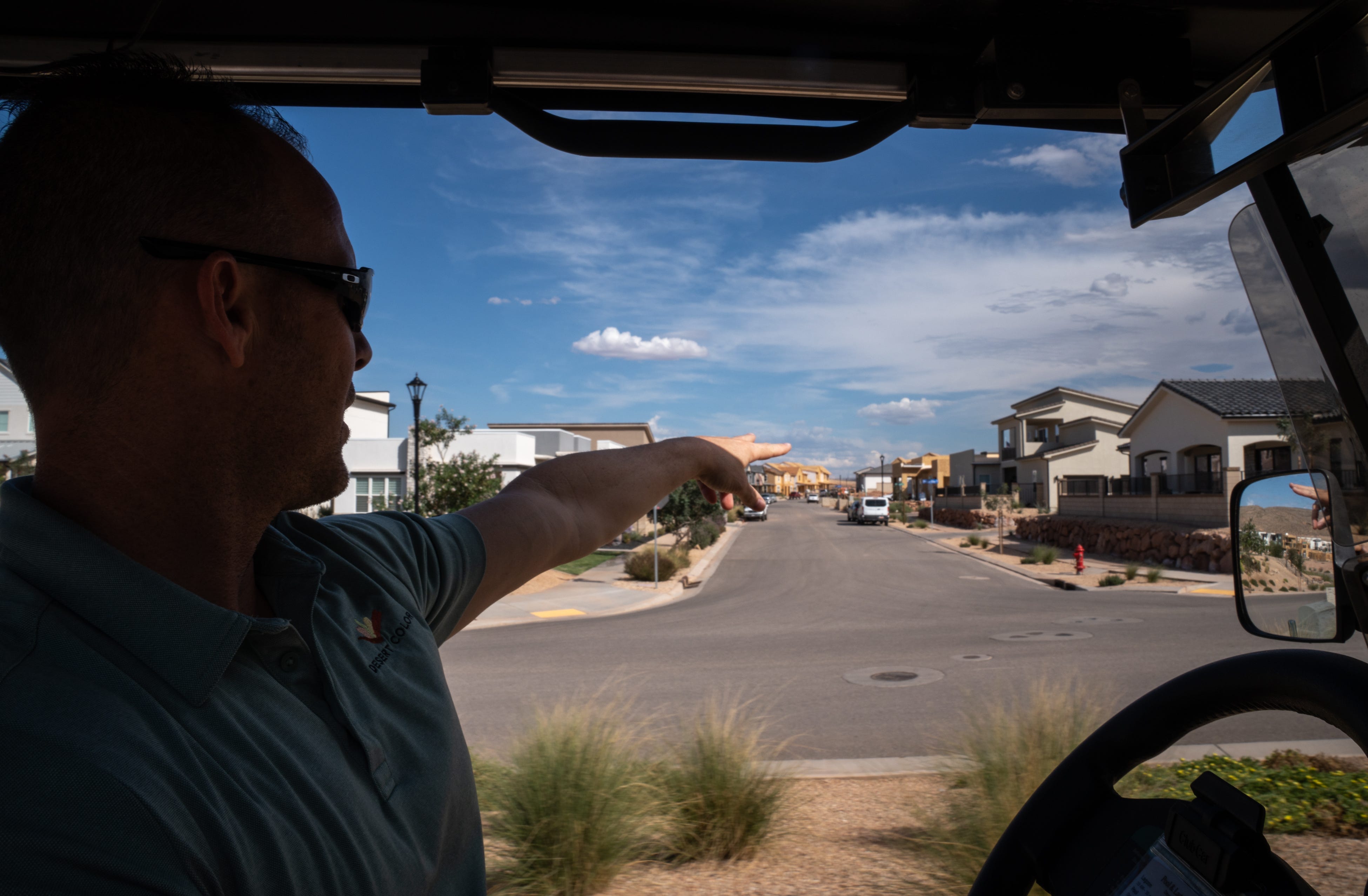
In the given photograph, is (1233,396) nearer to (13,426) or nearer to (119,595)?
(119,595)

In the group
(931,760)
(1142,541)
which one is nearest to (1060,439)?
(1142,541)

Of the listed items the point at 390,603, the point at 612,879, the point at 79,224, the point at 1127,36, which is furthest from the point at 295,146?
the point at 612,879

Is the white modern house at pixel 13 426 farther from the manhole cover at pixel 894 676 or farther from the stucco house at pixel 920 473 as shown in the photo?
the stucco house at pixel 920 473

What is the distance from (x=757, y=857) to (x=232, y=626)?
12.8 feet

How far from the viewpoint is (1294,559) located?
143 centimetres

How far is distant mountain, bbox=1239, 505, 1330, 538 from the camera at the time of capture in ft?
4.57

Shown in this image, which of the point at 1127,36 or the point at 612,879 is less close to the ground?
the point at 1127,36

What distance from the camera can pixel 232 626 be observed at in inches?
42.2

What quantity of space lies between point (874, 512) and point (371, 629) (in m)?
52.3

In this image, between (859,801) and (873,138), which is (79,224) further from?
(859,801)

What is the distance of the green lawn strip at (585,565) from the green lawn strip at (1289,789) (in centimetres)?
1889

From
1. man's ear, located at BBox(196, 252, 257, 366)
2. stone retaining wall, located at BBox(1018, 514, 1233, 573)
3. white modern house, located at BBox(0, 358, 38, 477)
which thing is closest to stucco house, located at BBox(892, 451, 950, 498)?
stone retaining wall, located at BBox(1018, 514, 1233, 573)

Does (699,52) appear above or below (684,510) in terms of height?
above

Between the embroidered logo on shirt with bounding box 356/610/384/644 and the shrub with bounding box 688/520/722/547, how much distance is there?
2872 centimetres
